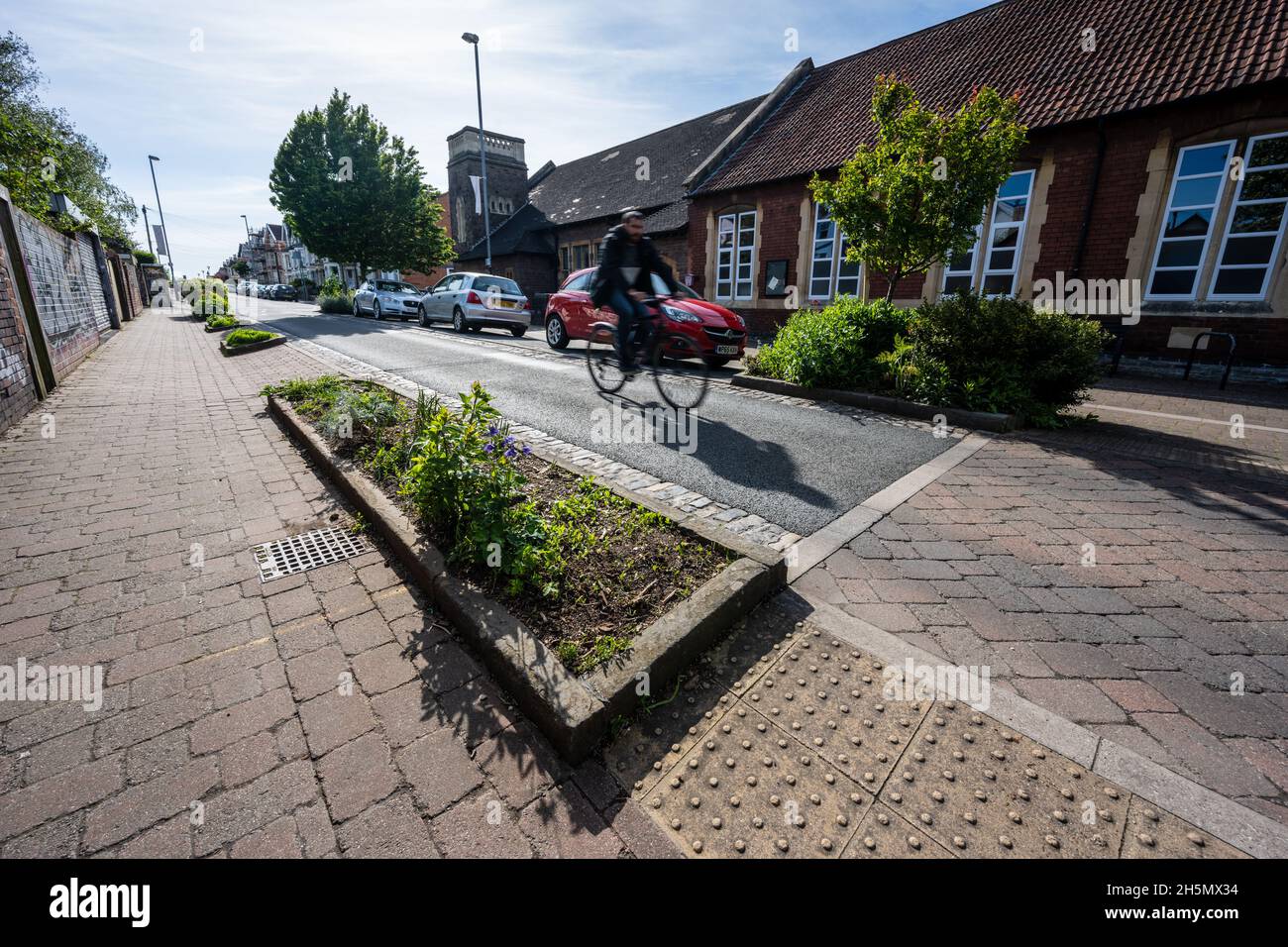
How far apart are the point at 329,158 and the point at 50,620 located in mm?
34356

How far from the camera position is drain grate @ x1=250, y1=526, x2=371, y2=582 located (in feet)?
10.9

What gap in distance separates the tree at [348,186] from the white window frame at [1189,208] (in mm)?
31355

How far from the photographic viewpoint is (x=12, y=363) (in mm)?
6773

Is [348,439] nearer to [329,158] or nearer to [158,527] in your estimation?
[158,527]

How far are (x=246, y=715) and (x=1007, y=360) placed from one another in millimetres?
8187

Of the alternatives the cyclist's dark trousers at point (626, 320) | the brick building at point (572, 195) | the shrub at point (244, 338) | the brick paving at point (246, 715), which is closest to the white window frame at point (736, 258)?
the brick building at point (572, 195)

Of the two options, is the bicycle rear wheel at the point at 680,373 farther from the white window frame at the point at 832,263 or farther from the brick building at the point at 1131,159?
the brick building at the point at 1131,159

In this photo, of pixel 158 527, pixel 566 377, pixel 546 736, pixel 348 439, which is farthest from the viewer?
pixel 566 377

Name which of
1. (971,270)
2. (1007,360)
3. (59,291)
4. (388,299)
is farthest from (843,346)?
(388,299)

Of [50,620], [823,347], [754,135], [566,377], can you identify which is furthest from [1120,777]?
[754,135]

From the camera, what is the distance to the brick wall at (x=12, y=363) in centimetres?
636

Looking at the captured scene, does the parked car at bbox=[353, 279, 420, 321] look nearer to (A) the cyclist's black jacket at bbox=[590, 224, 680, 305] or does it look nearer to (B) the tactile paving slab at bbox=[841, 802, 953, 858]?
(A) the cyclist's black jacket at bbox=[590, 224, 680, 305]
